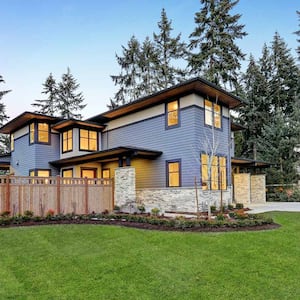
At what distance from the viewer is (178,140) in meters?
13.9

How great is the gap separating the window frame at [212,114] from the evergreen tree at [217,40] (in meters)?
12.3

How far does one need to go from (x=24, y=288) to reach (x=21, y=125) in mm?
17917

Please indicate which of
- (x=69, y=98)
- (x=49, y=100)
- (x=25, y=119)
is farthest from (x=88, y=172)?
(x=49, y=100)

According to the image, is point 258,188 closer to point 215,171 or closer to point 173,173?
point 215,171

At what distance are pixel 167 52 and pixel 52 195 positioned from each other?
910 inches

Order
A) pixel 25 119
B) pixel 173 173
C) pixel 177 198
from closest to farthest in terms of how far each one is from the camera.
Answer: pixel 177 198
pixel 173 173
pixel 25 119

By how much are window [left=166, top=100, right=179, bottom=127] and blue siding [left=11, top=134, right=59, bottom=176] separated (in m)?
8.56

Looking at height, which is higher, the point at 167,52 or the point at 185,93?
the point at 167,52

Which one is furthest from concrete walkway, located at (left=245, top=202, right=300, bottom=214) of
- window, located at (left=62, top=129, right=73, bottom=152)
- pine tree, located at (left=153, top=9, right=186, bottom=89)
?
pine tree, located at (left=153, top=9, right=186, bottom=89)

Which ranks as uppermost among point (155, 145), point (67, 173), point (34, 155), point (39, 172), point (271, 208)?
point (155, 145)

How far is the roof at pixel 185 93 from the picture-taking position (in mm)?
12875

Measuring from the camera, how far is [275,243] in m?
6.55

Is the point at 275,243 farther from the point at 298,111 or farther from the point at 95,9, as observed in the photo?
the point at 298,111

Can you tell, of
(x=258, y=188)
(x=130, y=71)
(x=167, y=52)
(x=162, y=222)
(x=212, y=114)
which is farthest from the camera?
(x=130, y=71)
